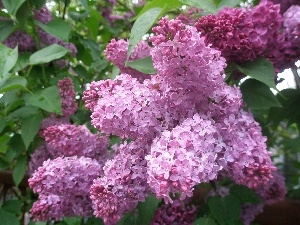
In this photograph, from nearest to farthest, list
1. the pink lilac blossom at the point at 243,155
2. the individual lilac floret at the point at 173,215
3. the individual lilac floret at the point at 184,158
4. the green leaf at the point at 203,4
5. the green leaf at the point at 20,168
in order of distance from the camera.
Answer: the individual lilac floret at the point at 184,158
the pink lilac blossom at the point at 243,155
the green leaf at the point at 203,4
the individual lilac floret at the point at 173,215
the green leaf at the point at 20,168

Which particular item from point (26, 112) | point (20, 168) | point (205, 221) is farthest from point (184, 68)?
point (20, 168)

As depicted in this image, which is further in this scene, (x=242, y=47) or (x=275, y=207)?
(x=275, y=207)

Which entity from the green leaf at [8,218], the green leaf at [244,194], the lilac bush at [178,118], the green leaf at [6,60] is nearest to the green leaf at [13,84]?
the lilac bush at [178,118]

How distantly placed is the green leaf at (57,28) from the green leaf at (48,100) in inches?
6.7

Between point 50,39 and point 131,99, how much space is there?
84 centimetres

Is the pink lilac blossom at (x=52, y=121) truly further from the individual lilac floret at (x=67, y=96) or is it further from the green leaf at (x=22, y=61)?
the green leaf at (x=22, y=61)

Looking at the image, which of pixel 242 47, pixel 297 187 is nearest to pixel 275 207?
pixel 297 187

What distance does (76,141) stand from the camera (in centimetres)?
109

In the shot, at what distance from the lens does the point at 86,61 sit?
1.75 m

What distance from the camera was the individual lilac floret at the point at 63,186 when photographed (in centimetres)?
96

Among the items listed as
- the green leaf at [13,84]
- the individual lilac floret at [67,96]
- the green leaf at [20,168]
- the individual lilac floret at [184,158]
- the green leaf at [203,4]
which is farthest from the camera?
the green leaf at [20,168]

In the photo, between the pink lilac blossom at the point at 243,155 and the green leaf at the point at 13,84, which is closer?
the pink lilac blossom at the point at 243,155

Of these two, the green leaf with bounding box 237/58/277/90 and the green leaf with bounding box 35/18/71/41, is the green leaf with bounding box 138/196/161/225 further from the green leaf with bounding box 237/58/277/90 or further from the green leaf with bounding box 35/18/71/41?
the green leaf with bounding box 35/18/71/41

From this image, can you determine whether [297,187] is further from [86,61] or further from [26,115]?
[26,115]
